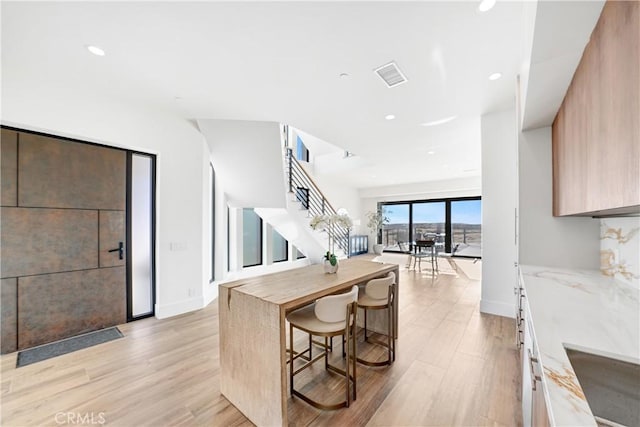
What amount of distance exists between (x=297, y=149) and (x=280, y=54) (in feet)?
19.6

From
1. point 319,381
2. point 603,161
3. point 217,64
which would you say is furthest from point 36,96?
point 603,161

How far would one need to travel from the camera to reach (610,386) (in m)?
0.95

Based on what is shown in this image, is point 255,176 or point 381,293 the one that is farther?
point 255,176

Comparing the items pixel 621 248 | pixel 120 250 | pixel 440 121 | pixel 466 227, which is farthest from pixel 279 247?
pixel 466 227

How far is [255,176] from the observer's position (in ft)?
15.5

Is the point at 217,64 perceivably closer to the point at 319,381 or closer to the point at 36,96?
the point at 36,96

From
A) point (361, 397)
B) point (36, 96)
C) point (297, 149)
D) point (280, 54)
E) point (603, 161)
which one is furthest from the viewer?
point (297, 149)

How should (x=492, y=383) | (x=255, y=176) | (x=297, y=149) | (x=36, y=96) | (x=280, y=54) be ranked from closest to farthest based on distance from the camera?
(x=492, y=383)
(x=280, y=54)
(x=36, y=96)
(x=255, y=176)
(x=297, y=149)

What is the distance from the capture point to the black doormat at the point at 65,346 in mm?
2521

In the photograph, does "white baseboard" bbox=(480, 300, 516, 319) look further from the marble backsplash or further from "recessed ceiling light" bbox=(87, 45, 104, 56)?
"recessed ceiling light" bbox=(87, 45, 104, 56)

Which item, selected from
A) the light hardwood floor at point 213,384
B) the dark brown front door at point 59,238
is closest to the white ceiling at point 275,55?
the dark brown front door at point 59,238

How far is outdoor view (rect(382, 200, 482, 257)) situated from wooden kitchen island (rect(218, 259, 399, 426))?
24.8ft

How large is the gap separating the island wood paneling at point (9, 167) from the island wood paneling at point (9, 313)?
33.4 inches

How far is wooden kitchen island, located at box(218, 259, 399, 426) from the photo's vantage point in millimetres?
1611
